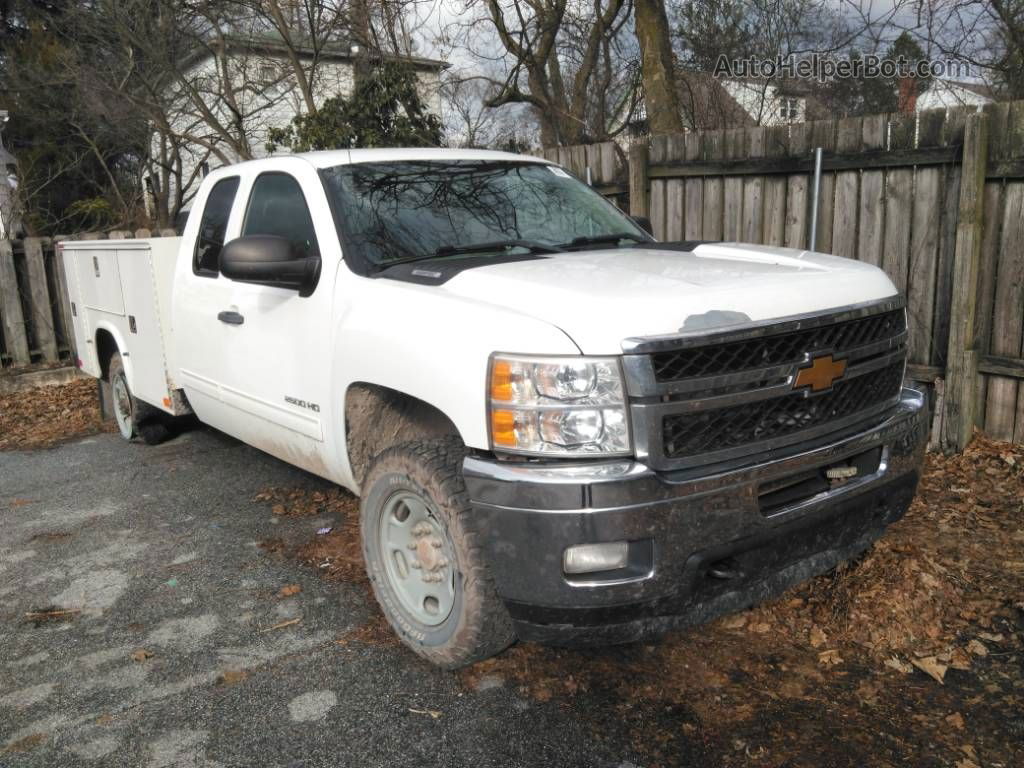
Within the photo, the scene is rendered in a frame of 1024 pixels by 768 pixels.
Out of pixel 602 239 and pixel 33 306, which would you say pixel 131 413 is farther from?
pixel 602 239

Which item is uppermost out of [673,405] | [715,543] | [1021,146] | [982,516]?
[1021,146]

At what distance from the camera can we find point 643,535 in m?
2.64

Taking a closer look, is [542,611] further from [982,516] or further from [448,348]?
[982,516]

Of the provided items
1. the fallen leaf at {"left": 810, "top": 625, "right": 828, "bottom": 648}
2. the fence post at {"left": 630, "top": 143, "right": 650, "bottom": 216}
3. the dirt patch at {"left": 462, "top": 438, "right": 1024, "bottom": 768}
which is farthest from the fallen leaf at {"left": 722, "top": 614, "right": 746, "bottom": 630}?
the fence post at {"left": 630, "top": 143, "right": 650, "bottom": 216}

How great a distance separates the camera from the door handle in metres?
4.46

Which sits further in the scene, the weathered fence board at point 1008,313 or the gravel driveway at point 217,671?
the weathered fence board at point 1008,313

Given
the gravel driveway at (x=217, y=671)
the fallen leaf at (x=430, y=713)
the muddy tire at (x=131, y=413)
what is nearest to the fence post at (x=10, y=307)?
the muddy tire at (x=131, y=413)

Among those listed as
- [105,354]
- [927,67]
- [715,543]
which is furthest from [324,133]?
[715,543]

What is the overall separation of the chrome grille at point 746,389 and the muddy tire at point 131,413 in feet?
16.7

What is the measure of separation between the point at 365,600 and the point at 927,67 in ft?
35.9

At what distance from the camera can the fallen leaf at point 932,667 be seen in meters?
3.14

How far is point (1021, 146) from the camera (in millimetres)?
4926

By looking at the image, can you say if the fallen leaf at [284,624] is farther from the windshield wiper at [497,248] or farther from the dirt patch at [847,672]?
the windshield wiper at [497,248]

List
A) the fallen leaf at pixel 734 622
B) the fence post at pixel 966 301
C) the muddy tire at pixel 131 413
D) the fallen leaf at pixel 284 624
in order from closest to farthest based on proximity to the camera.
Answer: the fallen leaf at pixel 734 622
the fallen leaf at pixel 284 624
the fence post at pixel 966 301
the muddy tire at pixel 131 413
